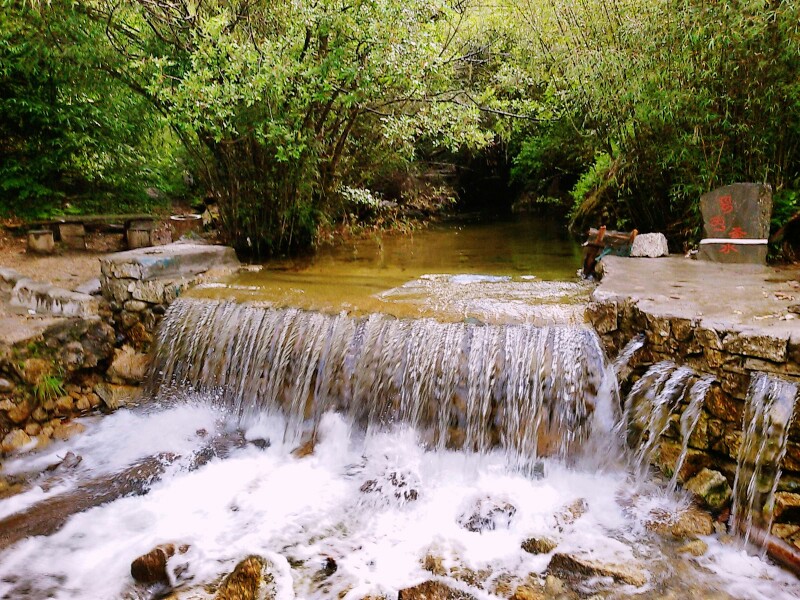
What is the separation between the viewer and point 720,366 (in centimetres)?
335

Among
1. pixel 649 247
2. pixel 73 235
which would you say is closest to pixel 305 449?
pixel 649 247

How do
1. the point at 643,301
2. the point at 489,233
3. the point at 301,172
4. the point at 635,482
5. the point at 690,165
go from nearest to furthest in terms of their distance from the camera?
the point at 635,482, the point at 643,301, the point at 690,165, the point at 301,172, the point at 489,233

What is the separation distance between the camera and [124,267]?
567cm

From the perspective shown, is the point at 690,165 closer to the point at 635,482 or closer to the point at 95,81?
the point at 635,482

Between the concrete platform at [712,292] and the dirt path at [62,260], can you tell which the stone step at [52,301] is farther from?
the concrete platform at [712,292]

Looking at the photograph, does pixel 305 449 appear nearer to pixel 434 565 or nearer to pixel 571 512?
pixel 434 565

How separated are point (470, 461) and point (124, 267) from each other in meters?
4.17

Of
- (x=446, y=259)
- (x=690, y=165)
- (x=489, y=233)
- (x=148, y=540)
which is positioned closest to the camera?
(x=148, y=540)

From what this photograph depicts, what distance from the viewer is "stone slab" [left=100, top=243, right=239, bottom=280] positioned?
5676 millimetres

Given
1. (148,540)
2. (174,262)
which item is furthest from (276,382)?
(174,262)

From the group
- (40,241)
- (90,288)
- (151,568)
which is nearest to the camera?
(151,568)

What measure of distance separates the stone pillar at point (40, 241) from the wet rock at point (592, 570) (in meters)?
8.24

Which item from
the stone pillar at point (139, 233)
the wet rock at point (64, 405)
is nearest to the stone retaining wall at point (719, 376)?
the wet rock at point (64, 405)

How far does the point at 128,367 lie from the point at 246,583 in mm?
3283
